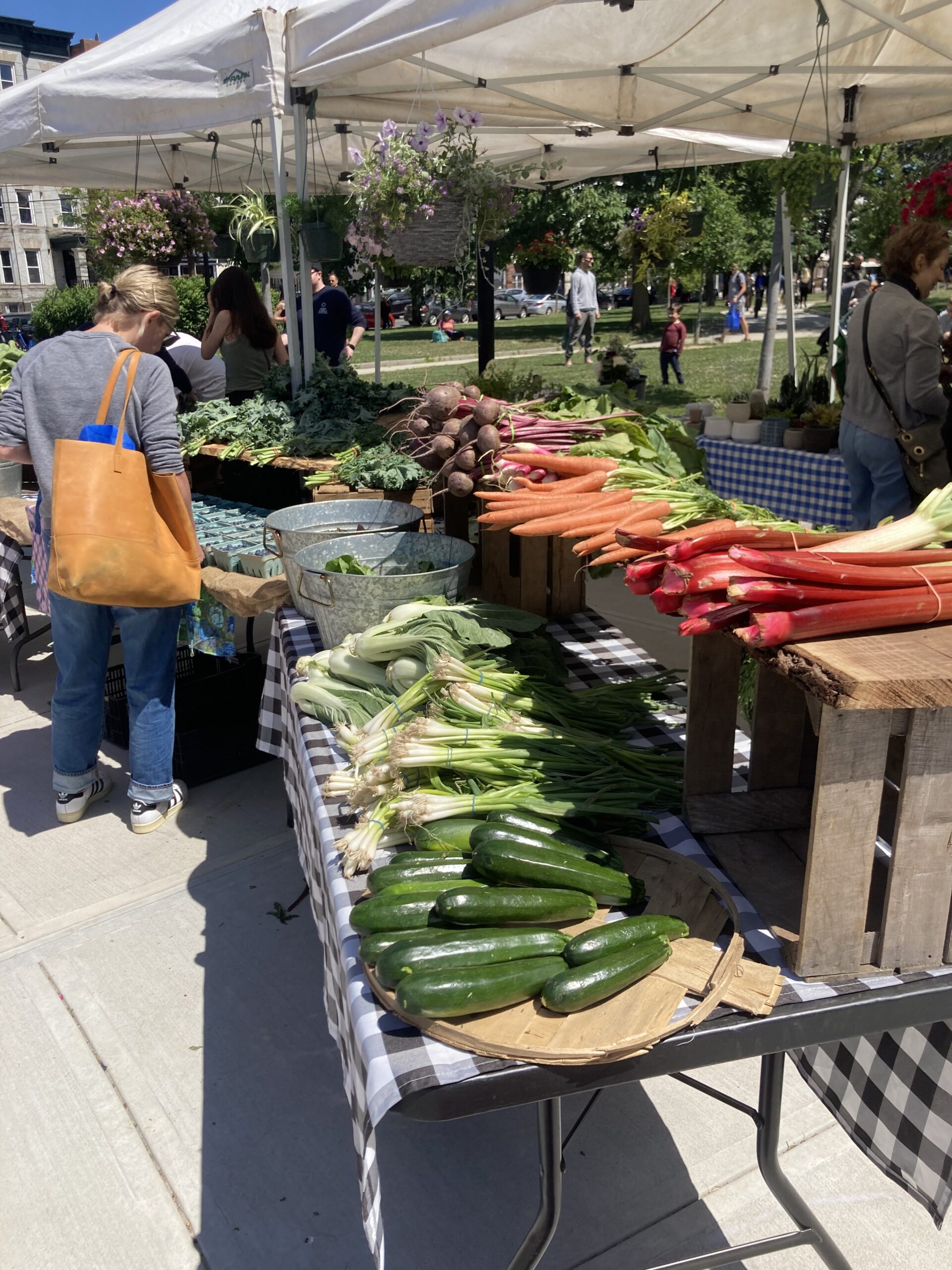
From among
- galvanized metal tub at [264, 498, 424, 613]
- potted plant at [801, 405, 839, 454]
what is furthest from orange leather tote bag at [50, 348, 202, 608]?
potted plant at [801, 405, 839, 454]

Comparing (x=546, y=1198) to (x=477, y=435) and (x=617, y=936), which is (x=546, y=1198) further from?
(x=477, y=435)

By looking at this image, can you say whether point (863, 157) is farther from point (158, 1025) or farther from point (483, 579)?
point (158, 1025)

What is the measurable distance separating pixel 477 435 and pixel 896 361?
8.41ft

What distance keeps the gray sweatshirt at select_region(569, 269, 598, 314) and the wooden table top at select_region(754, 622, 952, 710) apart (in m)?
15.7

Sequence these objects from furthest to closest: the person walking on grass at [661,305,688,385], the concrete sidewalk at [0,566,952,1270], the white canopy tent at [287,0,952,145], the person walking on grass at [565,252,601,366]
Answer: the person walking on grass at [661,305,688,385]
the person walking on grass at [565,252,601,366]
the white canopy tent at [287,0,952,145]
the concrete sidewalk at [0,566,952,1270]

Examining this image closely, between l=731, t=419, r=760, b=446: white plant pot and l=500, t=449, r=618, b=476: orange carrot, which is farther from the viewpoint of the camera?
l=731, t=419, r=760, b=446: white plant pot

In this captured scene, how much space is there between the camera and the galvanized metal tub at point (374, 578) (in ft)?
8.65

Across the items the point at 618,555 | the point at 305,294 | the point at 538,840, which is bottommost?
the point at 538,840

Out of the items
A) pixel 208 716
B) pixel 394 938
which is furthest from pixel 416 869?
pixel 208 716

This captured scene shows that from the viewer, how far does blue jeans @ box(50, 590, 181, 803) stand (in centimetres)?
355

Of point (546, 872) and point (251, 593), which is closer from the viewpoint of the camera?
point (546, 872)

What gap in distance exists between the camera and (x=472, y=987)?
134cm

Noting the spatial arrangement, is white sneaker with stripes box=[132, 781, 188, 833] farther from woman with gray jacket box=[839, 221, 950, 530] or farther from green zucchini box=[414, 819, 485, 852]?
woman with gray jacket box=[839, 221, 950, 530]

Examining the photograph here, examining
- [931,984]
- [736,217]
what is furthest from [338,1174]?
[736,217]
